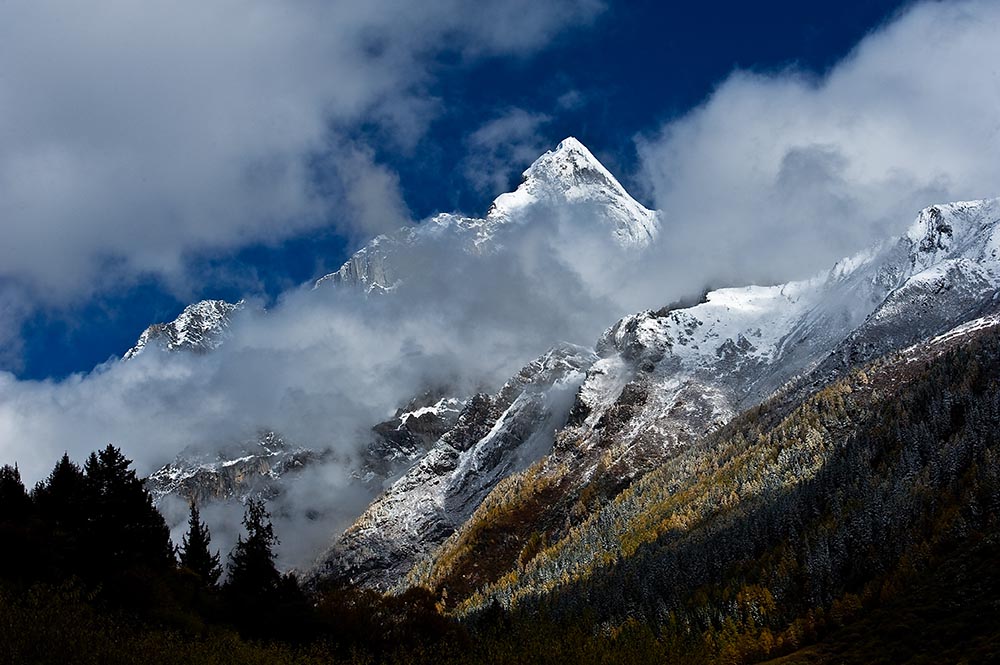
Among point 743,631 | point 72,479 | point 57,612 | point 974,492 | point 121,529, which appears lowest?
point 743,631

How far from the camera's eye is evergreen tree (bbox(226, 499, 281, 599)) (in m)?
82.1

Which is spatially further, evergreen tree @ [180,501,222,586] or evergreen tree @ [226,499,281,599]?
evergreen tree @ [180,501,222,586]

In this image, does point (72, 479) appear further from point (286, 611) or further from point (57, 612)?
point (57, 612)

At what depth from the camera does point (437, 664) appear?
62406mm

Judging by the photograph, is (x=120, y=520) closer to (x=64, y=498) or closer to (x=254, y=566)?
(x=64, y=498)

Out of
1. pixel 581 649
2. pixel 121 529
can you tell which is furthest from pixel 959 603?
pixel 121 529

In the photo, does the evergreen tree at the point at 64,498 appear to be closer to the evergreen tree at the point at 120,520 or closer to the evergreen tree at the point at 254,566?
the evergreen tree at the point at 120,520

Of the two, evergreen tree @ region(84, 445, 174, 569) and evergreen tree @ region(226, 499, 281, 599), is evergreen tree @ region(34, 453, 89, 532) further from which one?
evergreen tree @ region(226, 499, 281, 599)

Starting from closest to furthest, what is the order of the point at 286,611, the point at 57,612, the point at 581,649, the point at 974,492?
the point at 57,612
the point at 581,649
the point at 286,611
the point at 974,492

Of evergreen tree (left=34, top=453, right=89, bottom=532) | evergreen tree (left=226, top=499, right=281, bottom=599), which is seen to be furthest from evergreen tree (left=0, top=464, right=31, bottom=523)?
evergreen tree (left=226, top=499, right=281, bottom=599)

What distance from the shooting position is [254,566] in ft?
272

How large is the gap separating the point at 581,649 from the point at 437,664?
44.7 ft

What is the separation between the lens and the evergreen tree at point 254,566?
82.1 metres

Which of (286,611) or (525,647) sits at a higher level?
(286,611)
